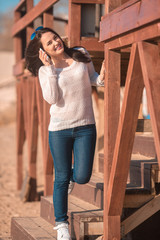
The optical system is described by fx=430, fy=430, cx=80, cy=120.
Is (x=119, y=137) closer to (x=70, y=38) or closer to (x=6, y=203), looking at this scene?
(x=70, y=38)

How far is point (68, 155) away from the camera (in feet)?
11.3

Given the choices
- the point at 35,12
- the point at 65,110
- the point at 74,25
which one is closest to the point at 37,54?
the point at 65,110

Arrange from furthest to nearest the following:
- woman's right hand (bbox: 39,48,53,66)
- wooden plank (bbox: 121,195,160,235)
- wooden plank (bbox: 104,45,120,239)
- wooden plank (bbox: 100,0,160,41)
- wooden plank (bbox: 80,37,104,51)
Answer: wooden plank (bbox: 80,37,104,51)
wooden plank (bbox: 121,195,160,235)
woman's right hand (bbox: 39,48,53,66)
wooden plank (bbox: 104,45,120,239)
wooden plank (bbox: 100,0,160,41)

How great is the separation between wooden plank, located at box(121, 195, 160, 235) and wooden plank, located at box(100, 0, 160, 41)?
1.53 meters

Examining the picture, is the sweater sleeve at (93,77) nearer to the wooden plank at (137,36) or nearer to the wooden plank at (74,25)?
the wooden plank at (137,36)

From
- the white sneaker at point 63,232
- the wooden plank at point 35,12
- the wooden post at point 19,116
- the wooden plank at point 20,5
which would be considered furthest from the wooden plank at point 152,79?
the wooden post at point 19,116

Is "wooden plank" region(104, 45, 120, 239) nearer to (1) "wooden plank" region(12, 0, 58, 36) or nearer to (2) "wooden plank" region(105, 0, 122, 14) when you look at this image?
(2) "wooden plank" region(105, 0, 122, 14)

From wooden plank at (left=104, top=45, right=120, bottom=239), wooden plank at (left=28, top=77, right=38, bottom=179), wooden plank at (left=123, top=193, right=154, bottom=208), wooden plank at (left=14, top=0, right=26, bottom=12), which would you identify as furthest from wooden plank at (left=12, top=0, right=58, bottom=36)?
wooden plank at (left=123, top=193, right=154, bottom=208)

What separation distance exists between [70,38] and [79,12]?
0.30m

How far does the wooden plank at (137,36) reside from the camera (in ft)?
8.68

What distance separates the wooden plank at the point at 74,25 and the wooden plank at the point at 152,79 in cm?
175

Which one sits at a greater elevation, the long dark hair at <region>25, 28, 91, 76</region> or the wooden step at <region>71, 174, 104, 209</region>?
the long dark hair at <region>25, 28, 91, 76</region>

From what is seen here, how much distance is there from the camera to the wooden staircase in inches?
146

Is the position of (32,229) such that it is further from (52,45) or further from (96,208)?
(52,45)
